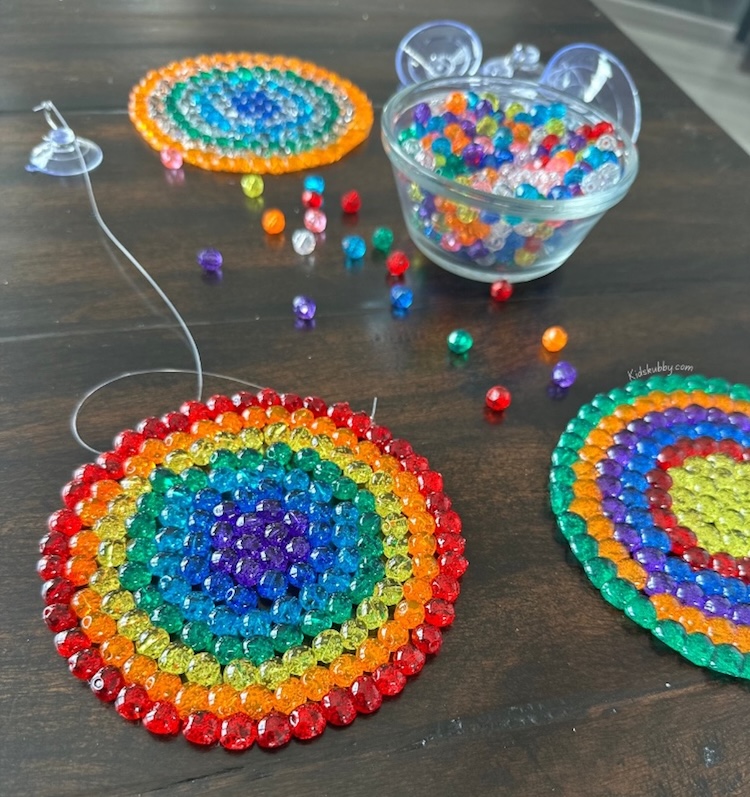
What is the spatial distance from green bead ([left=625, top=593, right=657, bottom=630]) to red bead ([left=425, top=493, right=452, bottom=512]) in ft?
0.50

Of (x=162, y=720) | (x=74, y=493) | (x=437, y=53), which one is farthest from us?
(x=437, y=53)

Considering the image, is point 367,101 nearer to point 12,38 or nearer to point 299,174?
point 299,174

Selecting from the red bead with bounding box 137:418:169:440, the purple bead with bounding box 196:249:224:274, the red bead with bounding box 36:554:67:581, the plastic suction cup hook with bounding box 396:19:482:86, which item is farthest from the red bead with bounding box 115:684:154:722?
the plastic suction cup hook with bounding box 396:19:482:86

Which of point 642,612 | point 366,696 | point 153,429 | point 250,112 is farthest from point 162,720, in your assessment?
point 250,112

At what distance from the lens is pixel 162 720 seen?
47 centimetres

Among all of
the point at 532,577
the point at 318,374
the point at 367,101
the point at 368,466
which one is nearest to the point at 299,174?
the point at 367,101

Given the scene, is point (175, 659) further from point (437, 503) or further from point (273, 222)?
point (273, 222)

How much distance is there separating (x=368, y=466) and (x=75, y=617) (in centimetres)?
24

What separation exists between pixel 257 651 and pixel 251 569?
0.19 ft

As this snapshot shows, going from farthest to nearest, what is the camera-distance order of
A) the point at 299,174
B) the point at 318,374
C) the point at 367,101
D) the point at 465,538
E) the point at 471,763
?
the point at 367,101, the point at 299,174, the point at 318,374, the point at 465,538, the point at 471,763

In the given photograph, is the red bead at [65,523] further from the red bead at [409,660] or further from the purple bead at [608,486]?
the purple bead at [608,486]

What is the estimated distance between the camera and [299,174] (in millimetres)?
921

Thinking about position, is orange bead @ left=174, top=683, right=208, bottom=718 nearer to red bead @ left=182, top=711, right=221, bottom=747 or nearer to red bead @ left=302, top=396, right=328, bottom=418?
red bead @ left=182, top=711, right=221, bottom=747

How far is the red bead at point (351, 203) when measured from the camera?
0.86 meters
